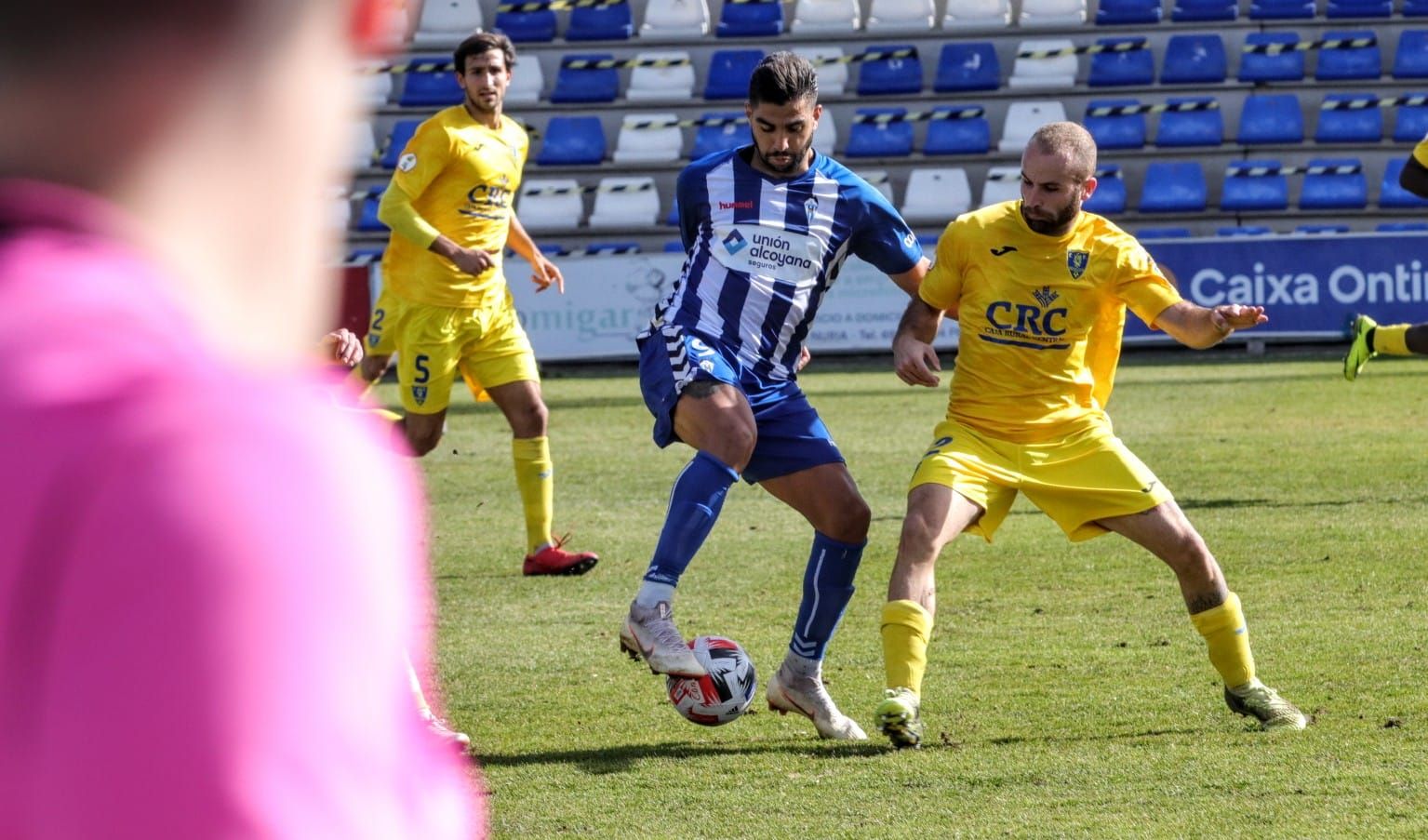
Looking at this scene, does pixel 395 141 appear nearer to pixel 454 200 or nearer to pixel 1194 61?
pixel 1194 61

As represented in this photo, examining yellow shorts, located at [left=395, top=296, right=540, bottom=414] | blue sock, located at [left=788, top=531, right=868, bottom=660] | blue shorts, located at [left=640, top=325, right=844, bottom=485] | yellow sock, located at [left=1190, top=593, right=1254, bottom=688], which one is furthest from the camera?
yellow shorts, located at [left=395, top=296, right=540, bottom=414]

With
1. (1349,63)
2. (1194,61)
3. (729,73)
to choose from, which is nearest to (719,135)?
(729,73)

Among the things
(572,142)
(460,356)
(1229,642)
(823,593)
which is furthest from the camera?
(572,142)

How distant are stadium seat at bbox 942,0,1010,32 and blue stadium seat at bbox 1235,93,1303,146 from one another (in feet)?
9.62

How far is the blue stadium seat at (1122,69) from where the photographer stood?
20.5 metres

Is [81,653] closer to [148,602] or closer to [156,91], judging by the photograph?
[148,602]

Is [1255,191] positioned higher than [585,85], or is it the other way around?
[585,85]

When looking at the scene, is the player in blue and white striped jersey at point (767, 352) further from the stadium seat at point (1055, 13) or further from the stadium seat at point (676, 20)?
the stadium seat at point (1055, 13)

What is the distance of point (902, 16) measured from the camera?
69.9ft

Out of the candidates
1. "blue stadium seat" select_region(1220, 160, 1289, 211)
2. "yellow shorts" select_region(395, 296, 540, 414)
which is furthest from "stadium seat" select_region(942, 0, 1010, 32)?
"yellow shorts" select_region(395, 296, 540, 414)

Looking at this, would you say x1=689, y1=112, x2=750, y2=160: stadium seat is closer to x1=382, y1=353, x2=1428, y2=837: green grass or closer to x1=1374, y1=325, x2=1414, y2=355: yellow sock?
x1=382, y1=353, x2=1428, y2=837: green grass

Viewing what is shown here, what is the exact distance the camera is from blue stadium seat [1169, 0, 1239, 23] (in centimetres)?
2069

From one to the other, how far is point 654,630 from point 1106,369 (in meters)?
1.63

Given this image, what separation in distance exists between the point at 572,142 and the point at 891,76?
3669mm
